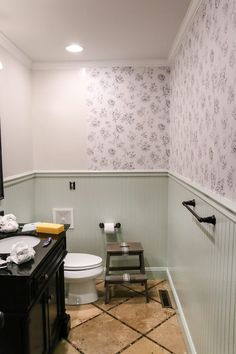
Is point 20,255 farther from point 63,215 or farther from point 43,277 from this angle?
point 63,215

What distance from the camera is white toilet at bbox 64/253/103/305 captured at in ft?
8.27

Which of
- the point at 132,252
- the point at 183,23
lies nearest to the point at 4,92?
the point at 183,23

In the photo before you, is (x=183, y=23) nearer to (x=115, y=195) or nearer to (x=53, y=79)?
(x=53, y=79)

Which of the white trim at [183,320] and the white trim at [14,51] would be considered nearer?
the white trim at [183,320]

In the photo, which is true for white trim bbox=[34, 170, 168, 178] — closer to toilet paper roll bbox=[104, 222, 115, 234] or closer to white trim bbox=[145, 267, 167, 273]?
toilet paper roll bbox=[104, 222, 115, 234]

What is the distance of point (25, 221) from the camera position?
2736 millimetres

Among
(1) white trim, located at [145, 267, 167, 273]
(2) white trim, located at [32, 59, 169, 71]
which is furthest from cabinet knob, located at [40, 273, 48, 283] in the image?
(2) white trim, located at [32, 59, 169, 71]

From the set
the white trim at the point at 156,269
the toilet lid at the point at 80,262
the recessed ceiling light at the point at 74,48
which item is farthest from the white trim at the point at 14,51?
the white trim at the point at 156,269

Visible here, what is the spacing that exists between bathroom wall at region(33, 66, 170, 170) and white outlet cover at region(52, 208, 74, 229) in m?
0.44

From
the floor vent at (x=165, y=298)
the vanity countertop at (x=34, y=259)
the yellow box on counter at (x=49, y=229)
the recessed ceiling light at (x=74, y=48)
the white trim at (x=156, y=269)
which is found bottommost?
the floor vent at (x=165, y=298)

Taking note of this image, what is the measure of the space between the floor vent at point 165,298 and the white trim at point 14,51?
8.31ft

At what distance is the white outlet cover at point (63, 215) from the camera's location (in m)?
3.05

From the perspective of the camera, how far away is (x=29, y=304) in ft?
4.49

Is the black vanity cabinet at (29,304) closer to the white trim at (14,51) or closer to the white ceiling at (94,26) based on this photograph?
the white ceiling at (94,26)
